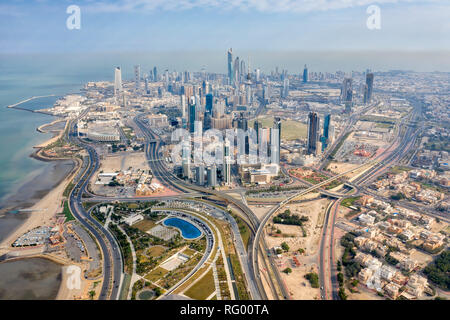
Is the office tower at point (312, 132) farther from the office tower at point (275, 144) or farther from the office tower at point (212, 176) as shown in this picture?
the office tower at point (212, 176)

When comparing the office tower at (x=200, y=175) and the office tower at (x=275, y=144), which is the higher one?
the office tower at (x=275, y=144)

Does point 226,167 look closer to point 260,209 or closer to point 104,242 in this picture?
point 260,209

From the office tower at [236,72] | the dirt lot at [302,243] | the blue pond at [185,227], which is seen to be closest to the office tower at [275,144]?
the dirt lot at [302,243]

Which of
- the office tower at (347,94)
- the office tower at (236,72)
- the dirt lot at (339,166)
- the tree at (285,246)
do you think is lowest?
the tree at (285,246)

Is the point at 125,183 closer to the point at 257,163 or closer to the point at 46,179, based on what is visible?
the point at 46,179

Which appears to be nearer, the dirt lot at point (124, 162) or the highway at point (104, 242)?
the highway at point (104, 242)
